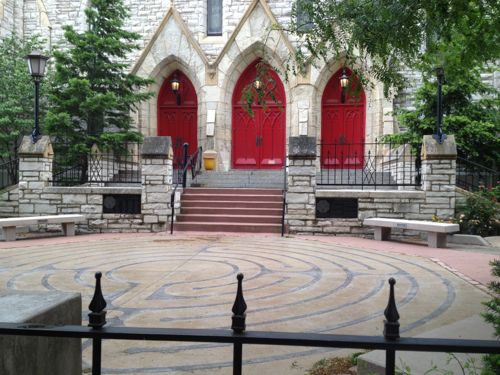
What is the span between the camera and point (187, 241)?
10258 millimetres

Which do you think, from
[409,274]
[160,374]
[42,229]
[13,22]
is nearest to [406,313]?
[409,274]

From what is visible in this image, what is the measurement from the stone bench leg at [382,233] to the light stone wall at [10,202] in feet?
31.3

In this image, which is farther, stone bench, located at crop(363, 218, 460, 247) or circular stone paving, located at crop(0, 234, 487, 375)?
stone bench, located at crop(363, 218, 460, 247)

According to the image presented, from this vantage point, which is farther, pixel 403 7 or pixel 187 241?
pixel 187 241

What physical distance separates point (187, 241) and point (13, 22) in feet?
52.4

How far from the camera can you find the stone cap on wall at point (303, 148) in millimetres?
12000

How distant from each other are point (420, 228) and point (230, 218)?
484 cm

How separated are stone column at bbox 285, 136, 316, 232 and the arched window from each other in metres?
9.92

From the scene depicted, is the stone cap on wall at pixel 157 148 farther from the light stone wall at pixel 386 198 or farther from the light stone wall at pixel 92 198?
the light stone wall at pixel 386 198

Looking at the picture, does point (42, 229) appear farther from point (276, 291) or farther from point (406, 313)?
point (406, 313)

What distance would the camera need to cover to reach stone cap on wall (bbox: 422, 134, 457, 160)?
11258mm

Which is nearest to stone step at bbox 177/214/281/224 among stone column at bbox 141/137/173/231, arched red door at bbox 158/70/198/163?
stone column at bbox 141/137/173/231

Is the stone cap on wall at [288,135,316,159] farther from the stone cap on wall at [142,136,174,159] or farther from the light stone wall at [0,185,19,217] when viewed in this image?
the light stone wall at [0,185,19,217]

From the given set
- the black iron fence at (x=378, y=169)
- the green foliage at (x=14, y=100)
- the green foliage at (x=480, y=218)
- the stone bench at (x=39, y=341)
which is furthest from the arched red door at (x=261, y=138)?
the stone bench at (x=39, y=341)
